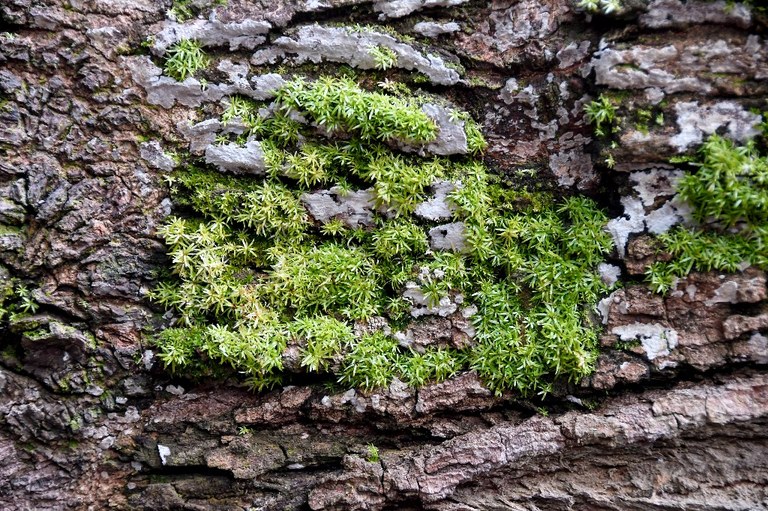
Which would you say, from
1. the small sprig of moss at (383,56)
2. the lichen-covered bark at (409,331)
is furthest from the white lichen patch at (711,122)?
the small sprig of moss at (383,56)

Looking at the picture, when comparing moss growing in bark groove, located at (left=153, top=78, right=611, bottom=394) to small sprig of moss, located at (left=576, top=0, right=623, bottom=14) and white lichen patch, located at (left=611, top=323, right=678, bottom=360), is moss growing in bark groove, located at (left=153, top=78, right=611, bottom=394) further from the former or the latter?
small sprig of moss, located at (left=576, top=0, right=623, bottom=14)

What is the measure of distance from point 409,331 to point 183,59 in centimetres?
313

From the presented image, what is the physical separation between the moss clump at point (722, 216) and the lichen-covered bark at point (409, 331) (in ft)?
0.39

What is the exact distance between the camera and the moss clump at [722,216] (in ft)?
12.8

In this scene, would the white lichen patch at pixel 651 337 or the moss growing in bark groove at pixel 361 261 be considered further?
the moss growing in bark groove at pixel 361 261

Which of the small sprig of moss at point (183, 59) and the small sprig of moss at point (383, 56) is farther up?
the small sprig of moss at point (383, 56)

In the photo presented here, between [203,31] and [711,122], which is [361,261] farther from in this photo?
[711,122]

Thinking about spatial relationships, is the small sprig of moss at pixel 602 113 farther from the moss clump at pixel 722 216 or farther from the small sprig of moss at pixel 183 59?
the small sprig of moss at pixel 183 59

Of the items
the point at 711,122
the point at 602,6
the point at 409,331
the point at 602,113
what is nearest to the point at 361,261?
the point at 409,331

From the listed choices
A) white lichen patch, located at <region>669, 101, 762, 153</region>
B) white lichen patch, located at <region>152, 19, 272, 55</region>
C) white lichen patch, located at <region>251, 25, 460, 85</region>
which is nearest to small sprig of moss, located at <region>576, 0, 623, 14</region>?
white lichen patch, located at <region>669, 101, 762, 153</region>

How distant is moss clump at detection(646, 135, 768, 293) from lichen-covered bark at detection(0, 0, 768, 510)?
119 millimetres

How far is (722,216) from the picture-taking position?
399cm

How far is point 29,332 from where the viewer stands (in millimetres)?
4211

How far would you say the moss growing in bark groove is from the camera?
4301mm
